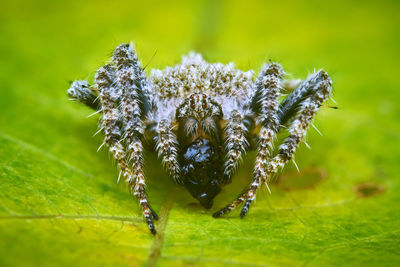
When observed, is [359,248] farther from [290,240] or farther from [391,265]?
[290,240]

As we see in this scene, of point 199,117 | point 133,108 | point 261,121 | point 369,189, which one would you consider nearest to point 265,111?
point 261,121

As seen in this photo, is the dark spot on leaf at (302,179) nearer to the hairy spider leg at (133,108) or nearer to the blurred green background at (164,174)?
the blurred green background at (164,174)

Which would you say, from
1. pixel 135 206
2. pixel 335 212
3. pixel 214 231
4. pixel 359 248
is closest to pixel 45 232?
pixel 135 206

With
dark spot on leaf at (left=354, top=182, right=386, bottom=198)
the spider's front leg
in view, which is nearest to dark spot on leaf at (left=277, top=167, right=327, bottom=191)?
dark spot on leaf at (left=354, top=182, right=386, bottom=198)

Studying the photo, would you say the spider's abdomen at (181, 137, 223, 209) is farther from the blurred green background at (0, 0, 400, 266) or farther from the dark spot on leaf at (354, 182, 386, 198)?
the dark spot on leaf at (354, 182, 386, 198)

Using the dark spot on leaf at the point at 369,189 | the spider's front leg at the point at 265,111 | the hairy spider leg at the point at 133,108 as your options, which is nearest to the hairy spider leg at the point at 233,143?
the spider's front leg at the point at 265,111
